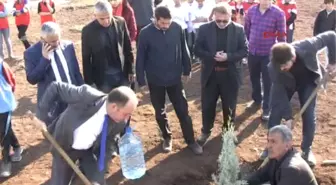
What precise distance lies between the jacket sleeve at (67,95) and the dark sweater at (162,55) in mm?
1694

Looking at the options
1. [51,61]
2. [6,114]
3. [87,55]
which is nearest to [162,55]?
[87,55]

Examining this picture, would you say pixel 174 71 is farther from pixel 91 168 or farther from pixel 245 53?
pixel 91 168

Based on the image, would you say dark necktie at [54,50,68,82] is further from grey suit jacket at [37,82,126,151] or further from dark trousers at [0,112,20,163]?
dark trousers at [0,112,20,163]

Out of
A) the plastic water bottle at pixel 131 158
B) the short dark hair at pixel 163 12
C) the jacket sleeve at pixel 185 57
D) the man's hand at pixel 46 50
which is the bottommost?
the plastic water bottle at pixel 131 158

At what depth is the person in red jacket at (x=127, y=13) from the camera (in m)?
8.02

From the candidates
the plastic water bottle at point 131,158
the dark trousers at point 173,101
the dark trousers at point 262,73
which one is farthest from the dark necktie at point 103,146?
the dark trousers at point 262,73

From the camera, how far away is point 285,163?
494cm

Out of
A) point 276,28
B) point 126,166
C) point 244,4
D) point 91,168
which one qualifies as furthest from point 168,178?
point 244,4

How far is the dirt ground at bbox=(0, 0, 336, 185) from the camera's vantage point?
6762mm

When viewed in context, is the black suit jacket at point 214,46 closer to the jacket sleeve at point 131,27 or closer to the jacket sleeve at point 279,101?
the jacket sleeve at point 279,101

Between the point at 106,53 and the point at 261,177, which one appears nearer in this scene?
the point at 261,177

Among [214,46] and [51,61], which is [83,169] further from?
[214,46]

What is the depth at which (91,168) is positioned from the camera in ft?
17.2

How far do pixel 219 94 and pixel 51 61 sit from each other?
8.54 ft
